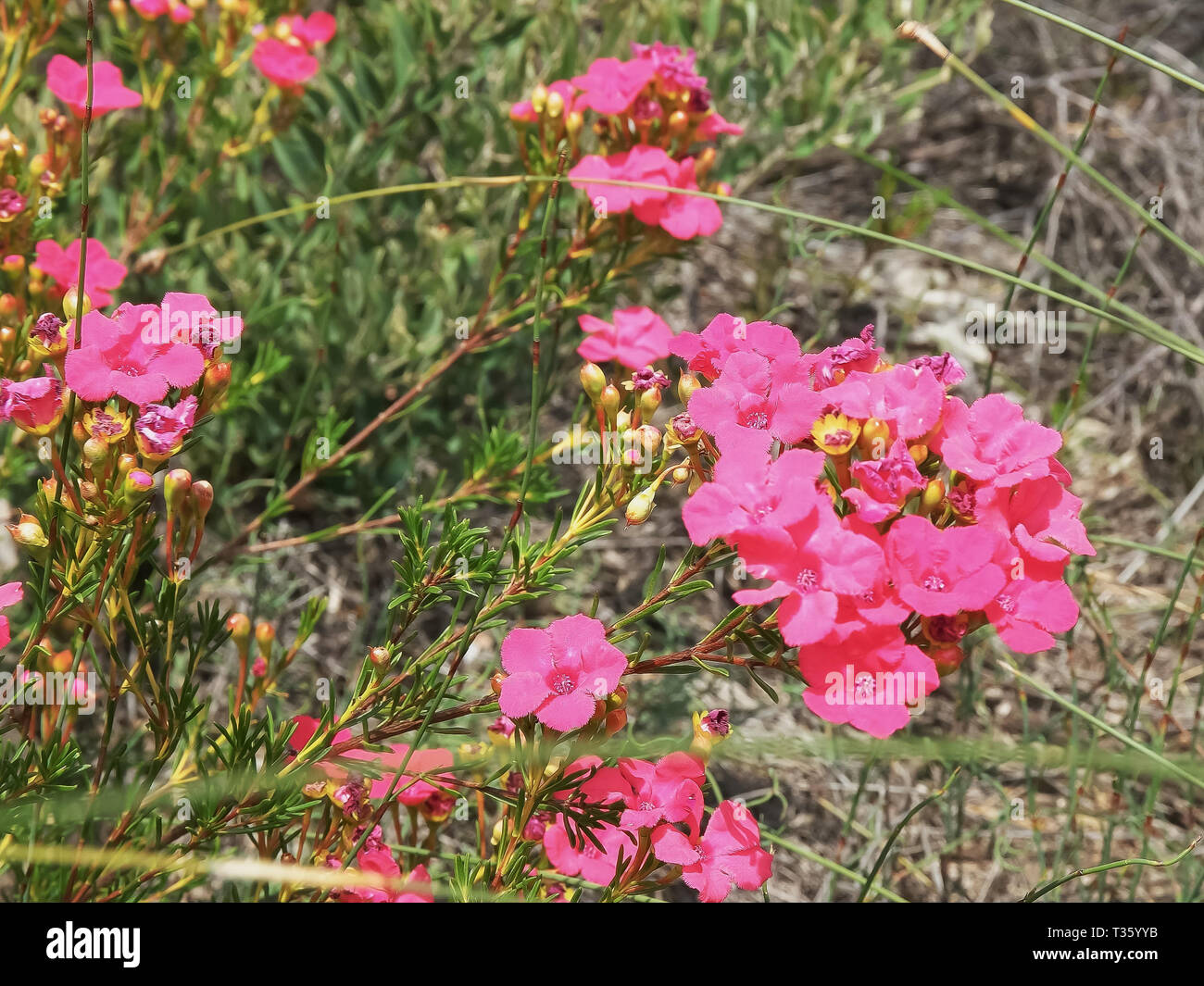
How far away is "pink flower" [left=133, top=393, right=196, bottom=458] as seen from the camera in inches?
49.5

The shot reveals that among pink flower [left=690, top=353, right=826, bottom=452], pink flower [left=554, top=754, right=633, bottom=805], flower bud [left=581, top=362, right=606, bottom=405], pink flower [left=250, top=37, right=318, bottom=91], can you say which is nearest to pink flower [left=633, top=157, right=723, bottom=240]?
flower bud [left=581, top=362, right=606, bottom=405]

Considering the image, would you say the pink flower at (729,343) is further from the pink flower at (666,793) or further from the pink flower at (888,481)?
the pink flower at (666,793)

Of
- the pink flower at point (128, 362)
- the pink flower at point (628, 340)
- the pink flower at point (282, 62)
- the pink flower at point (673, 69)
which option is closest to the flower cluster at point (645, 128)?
the pink flower at point (673, 69)

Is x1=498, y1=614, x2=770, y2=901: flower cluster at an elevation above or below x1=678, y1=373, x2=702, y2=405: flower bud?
below

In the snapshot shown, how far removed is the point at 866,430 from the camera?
4.07ft

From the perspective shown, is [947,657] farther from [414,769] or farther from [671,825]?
[414,769]

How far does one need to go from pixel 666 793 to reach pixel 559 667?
211 millimetres

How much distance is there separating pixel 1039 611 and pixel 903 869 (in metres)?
1.44

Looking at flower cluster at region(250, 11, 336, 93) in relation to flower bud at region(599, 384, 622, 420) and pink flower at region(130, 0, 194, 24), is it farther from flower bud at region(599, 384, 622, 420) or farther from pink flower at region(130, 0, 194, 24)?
flower bud at region(599, 384, 622, 420)

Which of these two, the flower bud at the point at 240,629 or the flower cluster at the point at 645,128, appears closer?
the flower bud at the point at 240,629

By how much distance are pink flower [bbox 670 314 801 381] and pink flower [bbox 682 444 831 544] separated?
8.6 inches

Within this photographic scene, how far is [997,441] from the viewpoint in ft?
4.18

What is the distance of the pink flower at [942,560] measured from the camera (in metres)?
1.15
